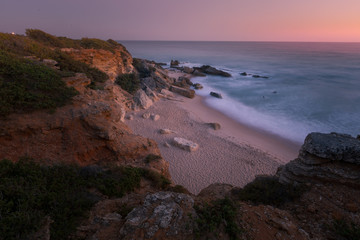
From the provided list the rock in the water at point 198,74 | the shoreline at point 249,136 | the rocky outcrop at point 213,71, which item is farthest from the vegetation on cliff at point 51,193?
the rocky outcrop at point 213,71

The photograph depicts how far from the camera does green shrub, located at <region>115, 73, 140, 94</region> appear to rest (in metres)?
21.6

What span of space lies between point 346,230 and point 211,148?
9.46m

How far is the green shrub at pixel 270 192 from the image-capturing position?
5.67 meters

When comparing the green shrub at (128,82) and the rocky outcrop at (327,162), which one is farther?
the green shrub at (128,82)

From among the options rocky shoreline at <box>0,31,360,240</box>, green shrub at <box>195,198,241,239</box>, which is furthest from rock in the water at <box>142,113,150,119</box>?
green shrub at <box>195,198,241,239</box>

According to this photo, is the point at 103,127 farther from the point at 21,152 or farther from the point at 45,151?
the point at 21,152

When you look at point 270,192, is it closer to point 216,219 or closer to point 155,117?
point 216,219

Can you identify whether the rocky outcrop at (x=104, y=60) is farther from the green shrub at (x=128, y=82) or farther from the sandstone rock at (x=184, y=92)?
the sandstone rock at (x=184, y=92)

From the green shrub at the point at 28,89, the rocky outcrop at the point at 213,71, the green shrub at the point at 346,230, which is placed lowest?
the green shrub at the point at 346,230

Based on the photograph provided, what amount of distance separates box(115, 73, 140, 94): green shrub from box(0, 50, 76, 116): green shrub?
1326 cm

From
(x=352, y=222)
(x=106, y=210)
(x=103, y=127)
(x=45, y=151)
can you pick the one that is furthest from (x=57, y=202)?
(x=352, y=222)

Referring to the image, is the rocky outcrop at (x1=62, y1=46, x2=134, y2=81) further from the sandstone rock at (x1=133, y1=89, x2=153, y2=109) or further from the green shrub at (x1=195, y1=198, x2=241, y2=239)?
the green shrub at (x1=195, y1=198, x2=241, y2=239)

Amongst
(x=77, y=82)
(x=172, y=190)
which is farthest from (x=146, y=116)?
(x=172, y=190)

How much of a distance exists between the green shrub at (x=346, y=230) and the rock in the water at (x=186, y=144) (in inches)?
354
